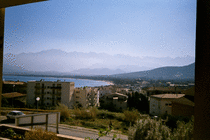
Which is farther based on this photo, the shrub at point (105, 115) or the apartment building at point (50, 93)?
the apartment building at point (50, 93)

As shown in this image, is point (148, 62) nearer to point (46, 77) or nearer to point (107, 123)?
point (107, 123)

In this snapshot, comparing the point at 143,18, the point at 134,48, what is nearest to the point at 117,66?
the point at 134,48

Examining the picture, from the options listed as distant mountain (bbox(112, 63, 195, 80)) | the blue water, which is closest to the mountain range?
distant mountain (bbox(112, 63, 195, 80))

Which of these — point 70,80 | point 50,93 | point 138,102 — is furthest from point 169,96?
point 50,93

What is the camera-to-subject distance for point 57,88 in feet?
8.43

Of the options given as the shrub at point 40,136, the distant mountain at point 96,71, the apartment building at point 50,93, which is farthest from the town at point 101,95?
the shrub at point 40,136

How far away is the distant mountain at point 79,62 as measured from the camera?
7.63ft

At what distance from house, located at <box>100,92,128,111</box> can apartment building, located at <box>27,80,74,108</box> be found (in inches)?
22.6

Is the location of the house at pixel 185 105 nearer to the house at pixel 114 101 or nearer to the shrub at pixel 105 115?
the house at pixel 114 101

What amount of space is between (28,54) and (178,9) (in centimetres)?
250

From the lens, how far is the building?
1967 mm

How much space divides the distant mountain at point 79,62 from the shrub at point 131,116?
636 millimetres

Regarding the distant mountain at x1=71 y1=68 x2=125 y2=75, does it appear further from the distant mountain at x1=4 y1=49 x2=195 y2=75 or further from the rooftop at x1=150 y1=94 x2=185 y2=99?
the rooftop at x1=150 y1=94 x2=185 y2=99

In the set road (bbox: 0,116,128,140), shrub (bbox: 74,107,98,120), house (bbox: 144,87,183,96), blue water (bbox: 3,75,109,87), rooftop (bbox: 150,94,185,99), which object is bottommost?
road (bbox: 0,116,128,140)
